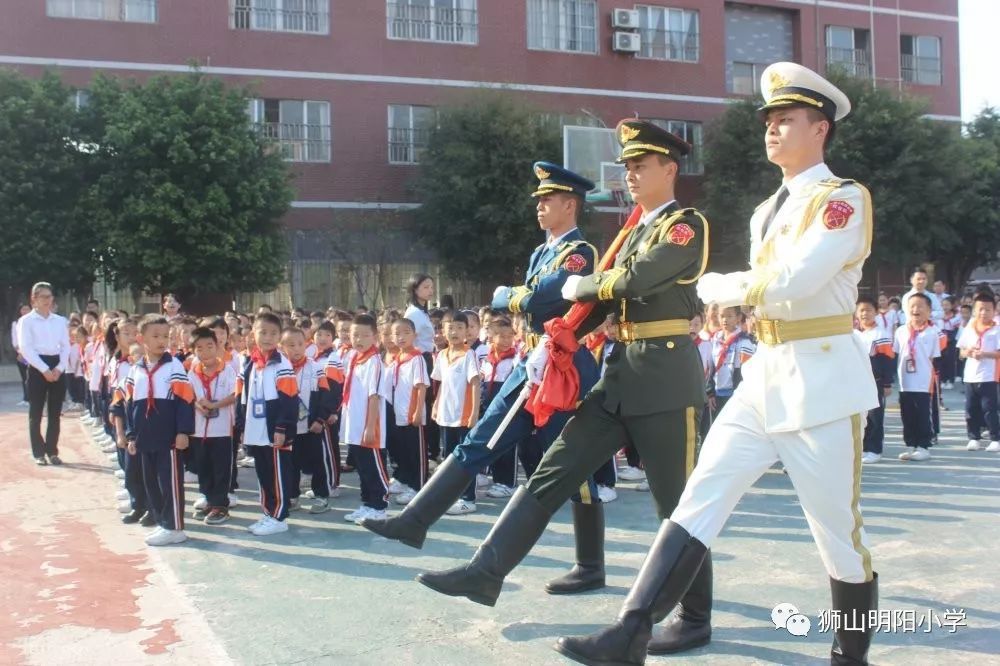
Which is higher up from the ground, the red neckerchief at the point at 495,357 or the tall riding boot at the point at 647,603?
the red neckerchief at the point at 495,357

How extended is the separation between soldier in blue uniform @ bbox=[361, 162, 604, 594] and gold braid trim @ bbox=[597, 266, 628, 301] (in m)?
0.50

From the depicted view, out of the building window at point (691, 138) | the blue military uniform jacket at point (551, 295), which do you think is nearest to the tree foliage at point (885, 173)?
the building window at point (691, 138)

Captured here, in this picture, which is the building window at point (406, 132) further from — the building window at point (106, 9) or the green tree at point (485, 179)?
the building window at point (106, 9)

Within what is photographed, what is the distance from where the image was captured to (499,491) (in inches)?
316

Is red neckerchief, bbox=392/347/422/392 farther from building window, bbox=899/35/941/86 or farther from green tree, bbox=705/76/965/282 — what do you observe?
building window, bbox=899/35/941/86

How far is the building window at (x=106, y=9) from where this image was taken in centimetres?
2414

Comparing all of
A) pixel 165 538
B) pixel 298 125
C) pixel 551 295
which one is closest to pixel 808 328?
pixel 551 295

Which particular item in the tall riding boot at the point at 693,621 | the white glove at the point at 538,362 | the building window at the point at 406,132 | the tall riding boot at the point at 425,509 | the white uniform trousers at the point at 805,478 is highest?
the building window at the point at 406,132

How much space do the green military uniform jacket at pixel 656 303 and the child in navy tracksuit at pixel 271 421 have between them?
133 inches

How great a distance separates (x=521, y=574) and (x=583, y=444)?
4.91ft

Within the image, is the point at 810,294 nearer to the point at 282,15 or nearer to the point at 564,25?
the point at 282,15

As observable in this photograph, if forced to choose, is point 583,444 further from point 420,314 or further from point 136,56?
point 136,56

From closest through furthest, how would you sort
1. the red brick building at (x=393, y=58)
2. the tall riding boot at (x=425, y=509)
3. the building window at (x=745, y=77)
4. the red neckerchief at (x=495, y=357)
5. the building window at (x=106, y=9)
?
the tall riding boot at (x=425, y=509)
the red neckerchief at (x=495, y=357)
the building window at (x=106, y=9)
the red brick building at (x=393, y=58)
the building window at (x=745, y=77)

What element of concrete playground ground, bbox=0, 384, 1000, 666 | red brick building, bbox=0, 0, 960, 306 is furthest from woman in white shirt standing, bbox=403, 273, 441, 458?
red brick building, bbox=0, 0, 960, 306
